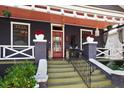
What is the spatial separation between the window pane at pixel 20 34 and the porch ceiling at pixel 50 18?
683 mm

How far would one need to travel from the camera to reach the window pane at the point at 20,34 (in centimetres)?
1276

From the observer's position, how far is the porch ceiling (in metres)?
12.2

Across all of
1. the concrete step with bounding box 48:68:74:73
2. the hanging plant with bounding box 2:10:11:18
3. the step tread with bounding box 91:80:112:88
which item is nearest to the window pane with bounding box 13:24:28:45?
the hanging plant with bounding box 2:10:11:18

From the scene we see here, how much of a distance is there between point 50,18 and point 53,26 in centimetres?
90

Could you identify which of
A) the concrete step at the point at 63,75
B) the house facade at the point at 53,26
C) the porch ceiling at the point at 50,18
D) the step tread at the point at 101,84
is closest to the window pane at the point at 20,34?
the house facade at the point at 53,26

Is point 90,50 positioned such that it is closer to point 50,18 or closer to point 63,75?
point 63,75

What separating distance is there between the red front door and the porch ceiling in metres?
0.87

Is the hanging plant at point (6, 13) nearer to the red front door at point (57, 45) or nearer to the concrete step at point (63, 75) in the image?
the red front door at point (57, 45)

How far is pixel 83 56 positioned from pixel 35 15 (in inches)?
135

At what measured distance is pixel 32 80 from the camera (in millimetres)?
6703

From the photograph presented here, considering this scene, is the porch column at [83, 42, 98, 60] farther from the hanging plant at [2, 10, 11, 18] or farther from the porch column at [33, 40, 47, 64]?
the hanging plant at [2, 10, 11, 18]

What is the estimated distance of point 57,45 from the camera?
1441 cm
